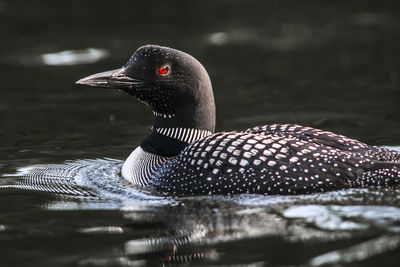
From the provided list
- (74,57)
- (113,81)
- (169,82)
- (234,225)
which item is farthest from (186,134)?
(74,57)

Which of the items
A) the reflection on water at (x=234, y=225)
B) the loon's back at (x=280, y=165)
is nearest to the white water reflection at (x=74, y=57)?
the reflection on water at (x=234, y=225)

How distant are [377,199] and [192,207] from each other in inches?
47.4

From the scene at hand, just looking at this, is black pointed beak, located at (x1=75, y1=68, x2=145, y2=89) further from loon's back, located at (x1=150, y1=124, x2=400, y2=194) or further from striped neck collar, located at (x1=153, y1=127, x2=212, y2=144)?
loon's back, located at (x1=150, y1=124, x2=400, y2=194)

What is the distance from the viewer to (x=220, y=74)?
10.1 m

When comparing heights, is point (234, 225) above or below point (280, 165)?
below

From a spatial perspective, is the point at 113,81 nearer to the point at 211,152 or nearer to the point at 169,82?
the point at 169,82

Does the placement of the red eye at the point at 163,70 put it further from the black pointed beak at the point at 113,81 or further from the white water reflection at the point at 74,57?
the white water reflection at the point at 74,57

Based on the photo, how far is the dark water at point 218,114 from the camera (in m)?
4.16

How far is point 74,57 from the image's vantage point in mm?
10984

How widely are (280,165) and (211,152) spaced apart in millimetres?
501

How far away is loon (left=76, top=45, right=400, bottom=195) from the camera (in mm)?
5086

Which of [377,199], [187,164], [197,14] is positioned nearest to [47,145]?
[187,164]

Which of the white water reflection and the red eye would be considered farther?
the white water reflection

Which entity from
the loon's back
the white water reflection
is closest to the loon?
the loon's back
